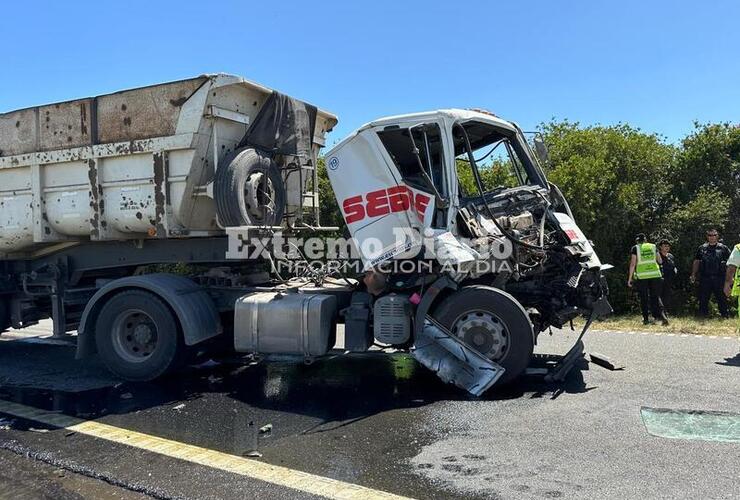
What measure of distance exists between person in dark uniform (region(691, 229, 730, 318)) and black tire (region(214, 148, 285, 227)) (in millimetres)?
7908

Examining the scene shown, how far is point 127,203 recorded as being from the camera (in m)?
6.57

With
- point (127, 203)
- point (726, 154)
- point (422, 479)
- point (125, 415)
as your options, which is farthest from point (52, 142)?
point (726, 154)

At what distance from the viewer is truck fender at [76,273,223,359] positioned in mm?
6172

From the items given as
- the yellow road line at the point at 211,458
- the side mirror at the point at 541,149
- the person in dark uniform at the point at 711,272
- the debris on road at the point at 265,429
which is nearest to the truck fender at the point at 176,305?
the yellow road line at the point at 211,458

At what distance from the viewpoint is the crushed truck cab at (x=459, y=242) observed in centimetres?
556

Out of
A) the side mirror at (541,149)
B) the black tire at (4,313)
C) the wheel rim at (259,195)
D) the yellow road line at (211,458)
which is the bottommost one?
the yellow road line at (211,458)

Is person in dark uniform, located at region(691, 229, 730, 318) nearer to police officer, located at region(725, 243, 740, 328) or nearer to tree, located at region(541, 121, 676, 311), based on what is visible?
tree, located at region(541, 121, 676, 311)

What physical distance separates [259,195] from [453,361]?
9.51ft

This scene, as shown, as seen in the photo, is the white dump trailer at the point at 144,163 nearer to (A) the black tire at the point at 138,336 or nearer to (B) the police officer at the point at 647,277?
(A) the black tire at the point at 138,336

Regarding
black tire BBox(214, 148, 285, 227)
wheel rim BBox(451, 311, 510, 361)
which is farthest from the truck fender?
wheel rim BBox(451, 311, 510, 361)

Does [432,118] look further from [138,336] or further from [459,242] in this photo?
[138,336]

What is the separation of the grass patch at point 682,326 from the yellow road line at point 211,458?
7.11m

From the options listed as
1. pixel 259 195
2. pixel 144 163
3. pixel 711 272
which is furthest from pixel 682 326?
pixel 144 163

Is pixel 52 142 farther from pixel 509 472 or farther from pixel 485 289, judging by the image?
pixel 509 472
